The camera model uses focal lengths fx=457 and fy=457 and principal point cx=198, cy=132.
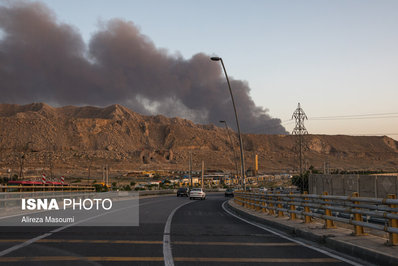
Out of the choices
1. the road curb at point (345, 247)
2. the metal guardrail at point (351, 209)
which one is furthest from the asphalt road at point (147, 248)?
the metal guardrail at point (351, 209)

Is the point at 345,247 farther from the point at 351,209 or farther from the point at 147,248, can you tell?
the point at 147,248

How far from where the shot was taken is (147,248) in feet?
33.9

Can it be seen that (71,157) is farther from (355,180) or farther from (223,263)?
(223,263)

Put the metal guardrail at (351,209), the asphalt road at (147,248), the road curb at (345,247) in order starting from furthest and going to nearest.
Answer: the metal guardrail at (351,209), the asphalt road at (147,248), the road curb at (345,247)

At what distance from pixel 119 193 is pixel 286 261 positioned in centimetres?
4148

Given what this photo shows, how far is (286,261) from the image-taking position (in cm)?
884

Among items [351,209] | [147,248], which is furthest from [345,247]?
[147,248]

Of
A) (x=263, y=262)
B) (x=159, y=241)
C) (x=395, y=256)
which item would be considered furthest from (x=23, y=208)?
(x=395, y=256)

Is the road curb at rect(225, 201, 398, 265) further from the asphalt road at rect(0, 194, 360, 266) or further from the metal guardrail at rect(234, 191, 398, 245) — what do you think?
the metal guardrail at rect(234, 191, 398, 245)

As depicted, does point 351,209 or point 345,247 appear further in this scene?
point 351,209

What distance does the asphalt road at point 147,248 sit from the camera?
342 inches

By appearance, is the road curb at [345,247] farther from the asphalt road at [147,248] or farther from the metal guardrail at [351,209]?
the metal guardrail at [351,209]

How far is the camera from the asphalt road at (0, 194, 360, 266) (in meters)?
8.68

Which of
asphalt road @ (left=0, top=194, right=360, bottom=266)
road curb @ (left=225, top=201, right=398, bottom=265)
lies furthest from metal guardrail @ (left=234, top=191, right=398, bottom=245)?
asphalt road @ (left=0, top=194, right=360, bottom=266)
